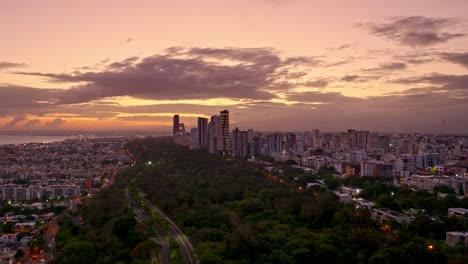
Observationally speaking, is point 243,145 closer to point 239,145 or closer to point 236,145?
point 239,145

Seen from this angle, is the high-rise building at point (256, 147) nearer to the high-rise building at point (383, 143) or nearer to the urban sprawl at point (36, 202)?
the urban sprawl at point (36, 202)

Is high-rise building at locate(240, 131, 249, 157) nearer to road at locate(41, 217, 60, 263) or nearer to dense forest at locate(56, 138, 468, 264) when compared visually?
dense forest at locate(56, 138, 468, 264)

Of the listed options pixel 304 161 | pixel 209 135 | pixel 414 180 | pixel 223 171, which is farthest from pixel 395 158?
pixel 209 135

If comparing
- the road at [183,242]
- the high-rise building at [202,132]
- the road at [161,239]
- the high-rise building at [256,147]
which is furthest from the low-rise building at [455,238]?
the high-rise building at [202,132]

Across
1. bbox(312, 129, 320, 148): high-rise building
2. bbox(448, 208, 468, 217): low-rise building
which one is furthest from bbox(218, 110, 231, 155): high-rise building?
bbox(448, 208, 468, 217): low-rise building

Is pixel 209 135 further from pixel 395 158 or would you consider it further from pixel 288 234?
pixel 288 234

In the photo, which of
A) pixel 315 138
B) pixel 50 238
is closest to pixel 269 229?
pixel 50 238
